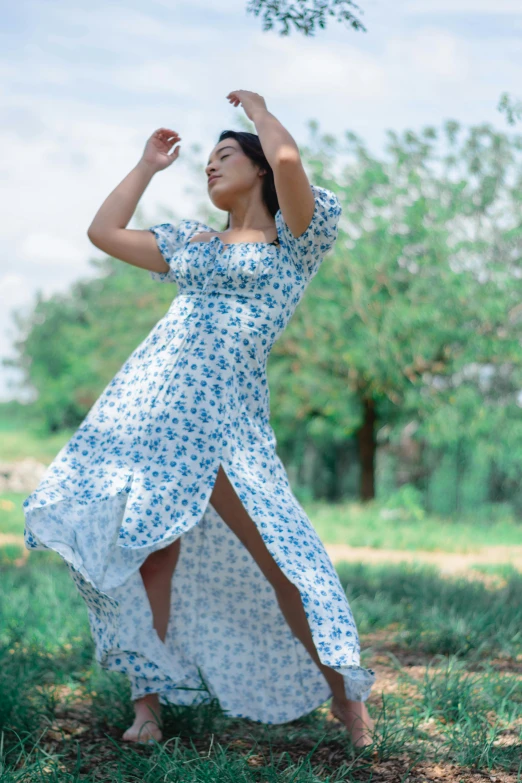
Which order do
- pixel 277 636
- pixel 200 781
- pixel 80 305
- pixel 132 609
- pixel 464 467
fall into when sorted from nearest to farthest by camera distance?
pixel 200 781 < pixel 132 609 < pixel 277 636 < pixel 464 467 < pixel 80 305

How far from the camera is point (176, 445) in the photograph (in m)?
2.51

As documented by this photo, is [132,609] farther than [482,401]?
No

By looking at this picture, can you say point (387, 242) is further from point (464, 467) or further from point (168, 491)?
point (168, 491)

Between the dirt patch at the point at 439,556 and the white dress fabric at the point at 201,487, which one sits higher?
the white dress fabric at the point at 201,487

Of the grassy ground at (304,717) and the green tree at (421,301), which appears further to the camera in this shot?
the green tree at (421,301)

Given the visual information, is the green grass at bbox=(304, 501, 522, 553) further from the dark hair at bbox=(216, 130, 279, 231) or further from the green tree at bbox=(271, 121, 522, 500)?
the dark hair at bbox=(216, 130, 279, 231)

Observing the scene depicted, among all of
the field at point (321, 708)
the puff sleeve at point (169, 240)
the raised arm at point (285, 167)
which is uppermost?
the raised arm at point (285, 167)

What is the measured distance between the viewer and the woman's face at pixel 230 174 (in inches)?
107

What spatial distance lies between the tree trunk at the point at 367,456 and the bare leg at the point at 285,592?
1127 cm

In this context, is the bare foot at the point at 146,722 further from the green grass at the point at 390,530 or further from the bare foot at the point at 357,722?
the green grass at the point at 390,530

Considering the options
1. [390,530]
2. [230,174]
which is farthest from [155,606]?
[390,530]

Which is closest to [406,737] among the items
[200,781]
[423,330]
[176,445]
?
[200,781]

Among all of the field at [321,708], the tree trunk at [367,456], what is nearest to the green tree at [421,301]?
the tree trunk at [367,456]

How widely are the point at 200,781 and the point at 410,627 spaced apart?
2.17m
